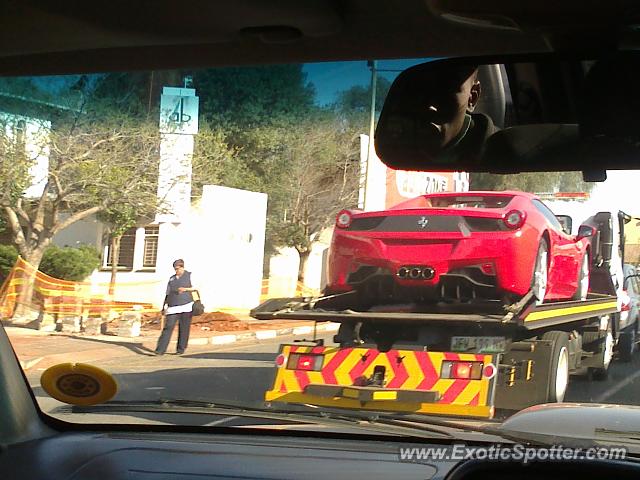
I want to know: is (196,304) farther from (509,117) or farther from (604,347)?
(604,347)

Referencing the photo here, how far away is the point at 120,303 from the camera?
3.48 metres

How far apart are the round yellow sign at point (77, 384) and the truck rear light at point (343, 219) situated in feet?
3.40

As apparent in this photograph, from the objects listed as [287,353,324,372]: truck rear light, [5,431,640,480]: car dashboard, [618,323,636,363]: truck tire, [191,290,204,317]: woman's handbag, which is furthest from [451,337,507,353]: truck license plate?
[191,290,204,317]: woman's handbag

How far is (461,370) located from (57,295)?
1662mm

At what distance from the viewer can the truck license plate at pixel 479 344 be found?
3695 millimetres

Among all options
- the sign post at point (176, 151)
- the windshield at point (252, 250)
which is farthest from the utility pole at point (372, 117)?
the sign post at point (176, 151)

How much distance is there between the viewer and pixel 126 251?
338cm

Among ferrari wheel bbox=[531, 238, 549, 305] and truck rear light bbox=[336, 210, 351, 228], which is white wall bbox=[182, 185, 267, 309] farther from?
ferrari wheel bbox=[531, 238, 549, 305]

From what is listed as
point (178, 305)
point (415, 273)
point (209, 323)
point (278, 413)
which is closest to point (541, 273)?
point (415, 273)

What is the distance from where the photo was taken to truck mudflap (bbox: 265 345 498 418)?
3387 mm

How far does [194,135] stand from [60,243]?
65 cm

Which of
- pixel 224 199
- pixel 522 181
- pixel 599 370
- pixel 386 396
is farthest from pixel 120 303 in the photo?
pixel 599 370

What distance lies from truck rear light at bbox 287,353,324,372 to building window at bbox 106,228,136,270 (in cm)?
78

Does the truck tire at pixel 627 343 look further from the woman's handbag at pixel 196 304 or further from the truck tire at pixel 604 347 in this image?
the woman's handbag at pixel 196 304
